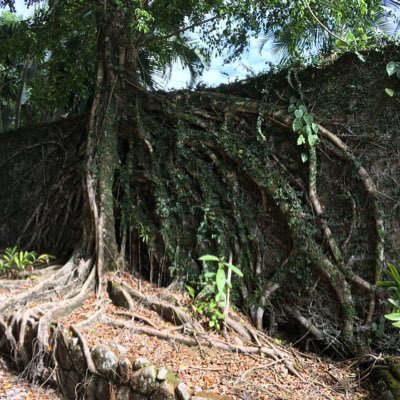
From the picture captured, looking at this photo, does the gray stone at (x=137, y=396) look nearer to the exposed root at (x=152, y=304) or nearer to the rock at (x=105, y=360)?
the rock at (x=105, y=360)

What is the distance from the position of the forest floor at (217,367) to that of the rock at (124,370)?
0.75 ft

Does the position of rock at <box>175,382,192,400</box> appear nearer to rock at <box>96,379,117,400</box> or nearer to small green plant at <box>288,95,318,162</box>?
rock at <box>96,379,117,400</box>

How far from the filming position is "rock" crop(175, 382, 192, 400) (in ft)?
10.6

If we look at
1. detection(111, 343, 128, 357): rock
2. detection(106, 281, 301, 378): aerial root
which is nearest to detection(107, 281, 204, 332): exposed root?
detection(106, 281, 301, 378): aerial root

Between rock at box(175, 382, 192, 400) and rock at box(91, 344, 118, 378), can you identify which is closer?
rock at box(175, 382, 192, 400)

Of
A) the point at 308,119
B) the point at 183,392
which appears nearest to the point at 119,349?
the point at 183,392

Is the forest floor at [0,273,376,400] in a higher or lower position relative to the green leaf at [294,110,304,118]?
lower

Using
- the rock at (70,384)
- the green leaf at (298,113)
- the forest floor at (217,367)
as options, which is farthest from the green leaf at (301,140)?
the rock at (70,384)

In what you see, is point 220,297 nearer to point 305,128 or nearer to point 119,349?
point 119,349

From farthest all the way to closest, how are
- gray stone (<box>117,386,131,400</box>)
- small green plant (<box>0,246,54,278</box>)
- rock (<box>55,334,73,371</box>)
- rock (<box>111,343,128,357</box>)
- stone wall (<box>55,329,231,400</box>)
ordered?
small green plant (<box>0,246,54,278</box>)
rock (<box>55,334,73,371</box>)
rock (<box>111,343,128,357</box>)
gray stone (<box>117,386,131,400</box>)
stone wall (<box>55,329,231,400</box>)

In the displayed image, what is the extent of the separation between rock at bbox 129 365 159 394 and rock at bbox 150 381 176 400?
0.15ft

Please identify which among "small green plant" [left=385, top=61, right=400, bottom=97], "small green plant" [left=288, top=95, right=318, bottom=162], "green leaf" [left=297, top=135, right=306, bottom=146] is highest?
"small green plant" [left=385, top=61, right=400, bottom=97]

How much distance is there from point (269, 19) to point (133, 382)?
5.59 metres

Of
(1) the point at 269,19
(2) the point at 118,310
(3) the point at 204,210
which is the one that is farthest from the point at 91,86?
(2) the point at 118,310
